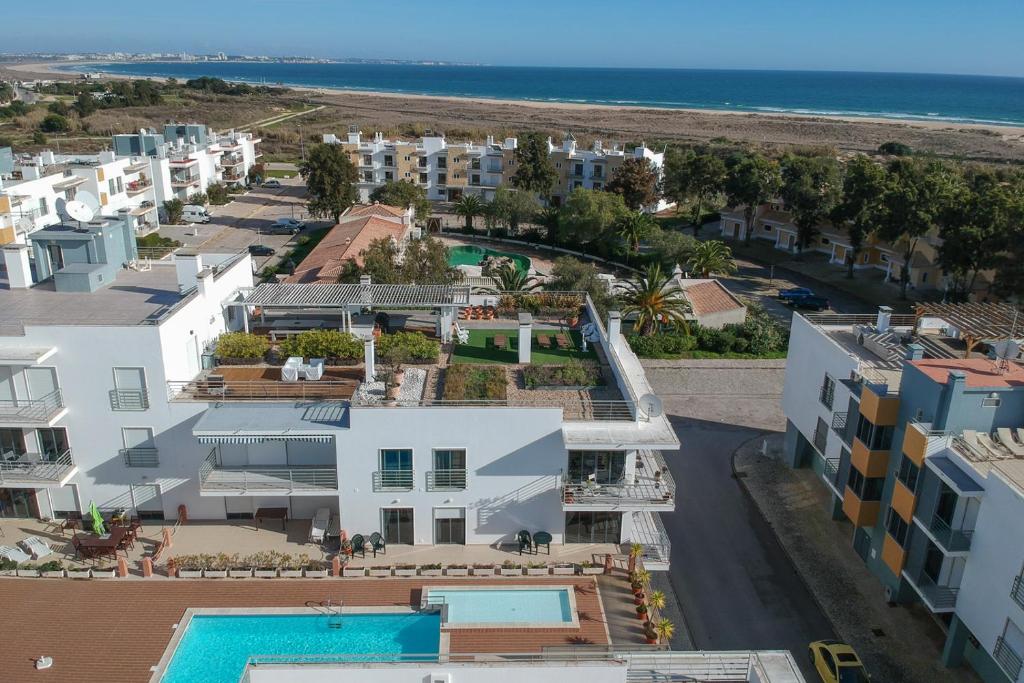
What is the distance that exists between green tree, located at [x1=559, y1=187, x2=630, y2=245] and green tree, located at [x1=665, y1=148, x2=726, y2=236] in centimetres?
1095

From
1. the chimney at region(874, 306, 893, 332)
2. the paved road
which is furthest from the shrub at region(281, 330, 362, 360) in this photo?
the chimney at region(874, 306, 893, 332)

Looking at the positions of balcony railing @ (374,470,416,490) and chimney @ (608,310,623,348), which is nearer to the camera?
balcony railing @ (374,470,416,490)

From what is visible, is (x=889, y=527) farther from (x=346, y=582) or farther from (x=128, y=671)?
(x=128, y=671)

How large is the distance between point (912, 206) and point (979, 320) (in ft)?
90.5

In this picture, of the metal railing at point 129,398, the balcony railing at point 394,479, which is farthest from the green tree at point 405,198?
the balcony railing at point 394,479

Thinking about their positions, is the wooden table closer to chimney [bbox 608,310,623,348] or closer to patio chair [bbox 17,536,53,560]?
patio chair [bbox 17,536,53,560]

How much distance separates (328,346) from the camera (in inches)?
1106

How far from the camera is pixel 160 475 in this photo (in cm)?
2602

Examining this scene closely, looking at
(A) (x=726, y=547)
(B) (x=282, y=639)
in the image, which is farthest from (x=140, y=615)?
(A) (x=726, y=547)

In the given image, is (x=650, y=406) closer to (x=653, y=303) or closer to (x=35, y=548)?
(x=35, y=548)

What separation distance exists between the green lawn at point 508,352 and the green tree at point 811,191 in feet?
143

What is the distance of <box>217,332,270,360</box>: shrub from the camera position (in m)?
28.2

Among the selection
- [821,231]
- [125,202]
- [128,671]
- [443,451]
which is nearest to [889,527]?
[443,451]

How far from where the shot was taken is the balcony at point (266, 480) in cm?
2416
